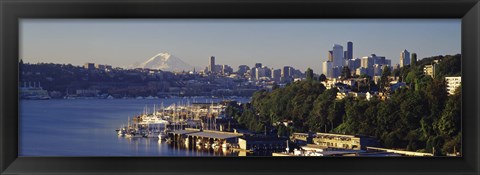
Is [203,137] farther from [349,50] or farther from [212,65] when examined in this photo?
[349,50]

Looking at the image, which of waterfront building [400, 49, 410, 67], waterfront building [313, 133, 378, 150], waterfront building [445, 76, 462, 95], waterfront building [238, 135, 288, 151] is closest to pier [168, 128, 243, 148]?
waterfront building [238, 135, 288, 151]

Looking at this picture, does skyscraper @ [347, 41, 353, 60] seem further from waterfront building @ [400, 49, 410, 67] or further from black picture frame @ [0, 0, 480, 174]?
black picture frame @ [0, 0, 480, 174]

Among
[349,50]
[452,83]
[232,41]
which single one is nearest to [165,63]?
[232,41]

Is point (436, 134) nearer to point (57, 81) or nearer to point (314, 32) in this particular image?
point (314, 32)

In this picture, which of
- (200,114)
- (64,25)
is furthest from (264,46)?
(64,25)

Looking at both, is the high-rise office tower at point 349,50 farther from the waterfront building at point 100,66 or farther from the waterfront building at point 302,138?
the waterfront building at point 100,66
